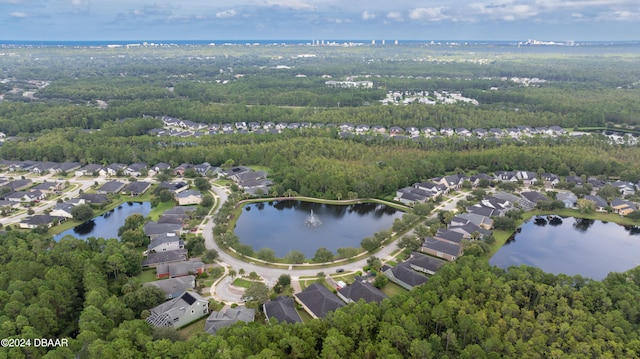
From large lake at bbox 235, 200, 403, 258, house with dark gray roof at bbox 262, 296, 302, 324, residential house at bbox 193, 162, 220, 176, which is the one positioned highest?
residential house at bbox 193, 162, 220, 176

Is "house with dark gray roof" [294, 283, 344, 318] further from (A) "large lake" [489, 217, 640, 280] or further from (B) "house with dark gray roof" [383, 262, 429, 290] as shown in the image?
(A) "large lake" [489, 217, 640, 280]

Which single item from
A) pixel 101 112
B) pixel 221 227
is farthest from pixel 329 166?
pixel 101 112

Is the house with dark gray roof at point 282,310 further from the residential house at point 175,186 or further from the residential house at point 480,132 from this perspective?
the residential house at point 480,132

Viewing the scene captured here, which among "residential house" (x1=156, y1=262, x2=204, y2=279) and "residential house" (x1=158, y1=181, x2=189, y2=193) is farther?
"residential house" (x1=158, y1=181, x2=189, y2=193)

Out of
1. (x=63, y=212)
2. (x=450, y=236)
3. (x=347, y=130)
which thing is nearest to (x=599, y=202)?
(x=450, y=236)

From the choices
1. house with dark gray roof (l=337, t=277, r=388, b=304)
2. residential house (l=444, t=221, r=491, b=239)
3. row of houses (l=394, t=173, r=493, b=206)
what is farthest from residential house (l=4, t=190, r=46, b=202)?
residential house (l=444, t=221, r=491, b=239)

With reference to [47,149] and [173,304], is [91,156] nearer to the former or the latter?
[47,149]
